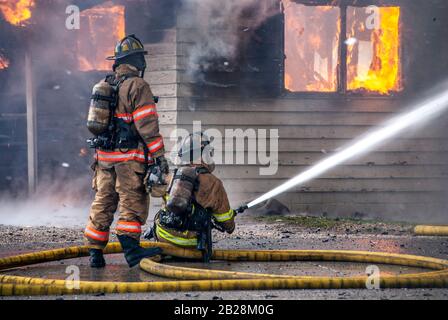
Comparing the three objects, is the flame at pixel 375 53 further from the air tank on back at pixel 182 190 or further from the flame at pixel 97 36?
the air tank on back at pixel 182 190

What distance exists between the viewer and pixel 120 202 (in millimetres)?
6078

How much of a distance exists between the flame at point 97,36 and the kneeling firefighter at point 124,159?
6.19 metres

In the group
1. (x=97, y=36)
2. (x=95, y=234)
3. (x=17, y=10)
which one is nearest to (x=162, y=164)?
(x=95, y=234)

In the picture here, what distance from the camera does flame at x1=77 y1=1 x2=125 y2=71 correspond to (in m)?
12.1

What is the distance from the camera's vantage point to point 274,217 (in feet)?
34.1

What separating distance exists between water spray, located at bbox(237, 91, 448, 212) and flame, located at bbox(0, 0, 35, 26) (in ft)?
17.7

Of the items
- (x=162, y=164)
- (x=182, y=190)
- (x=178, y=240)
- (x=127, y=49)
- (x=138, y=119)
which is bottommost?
(x=178, y=240)

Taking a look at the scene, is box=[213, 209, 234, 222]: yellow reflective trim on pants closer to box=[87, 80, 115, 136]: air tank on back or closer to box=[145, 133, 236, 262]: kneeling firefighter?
box=[145, 133, 236, 262]: kneeling firefighter

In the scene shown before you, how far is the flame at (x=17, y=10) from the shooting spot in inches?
475

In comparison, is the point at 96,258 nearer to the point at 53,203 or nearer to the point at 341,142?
the point at 341,142

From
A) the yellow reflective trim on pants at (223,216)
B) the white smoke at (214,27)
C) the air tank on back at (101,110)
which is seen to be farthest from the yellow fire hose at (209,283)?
the white smoke at (214,27)

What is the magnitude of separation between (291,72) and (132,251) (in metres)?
6.03

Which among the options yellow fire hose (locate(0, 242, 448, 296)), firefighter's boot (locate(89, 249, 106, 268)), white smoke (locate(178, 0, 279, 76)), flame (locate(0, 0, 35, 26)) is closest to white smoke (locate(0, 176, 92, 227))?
flame (locate(0, 0, 35, 26))
